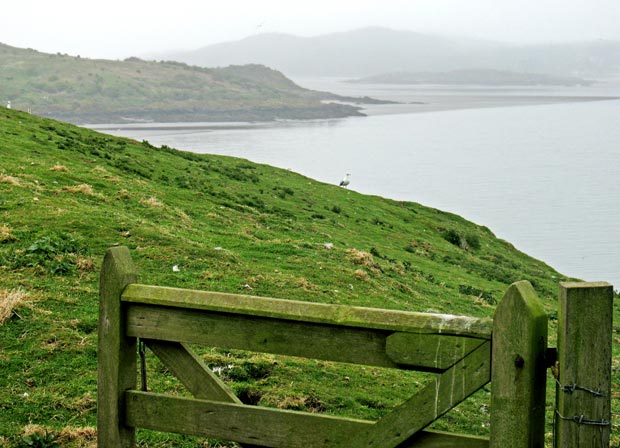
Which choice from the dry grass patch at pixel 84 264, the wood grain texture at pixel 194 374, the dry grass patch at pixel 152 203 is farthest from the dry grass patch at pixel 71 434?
the dry grass patch at pixel 152 203

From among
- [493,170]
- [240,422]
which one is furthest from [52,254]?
[493,170]

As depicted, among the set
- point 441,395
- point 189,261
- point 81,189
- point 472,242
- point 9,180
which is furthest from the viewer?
point 472,242

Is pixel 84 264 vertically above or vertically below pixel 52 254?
below

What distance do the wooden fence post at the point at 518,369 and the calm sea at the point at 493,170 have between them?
5493cm

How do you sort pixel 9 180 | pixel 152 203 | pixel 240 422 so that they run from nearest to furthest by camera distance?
pixel 240 422 → pixel 9 180 → pixel 152 203

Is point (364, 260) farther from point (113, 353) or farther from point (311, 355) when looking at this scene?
point (311, 355)

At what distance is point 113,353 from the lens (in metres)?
5.51

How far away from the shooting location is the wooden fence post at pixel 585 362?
4426mm

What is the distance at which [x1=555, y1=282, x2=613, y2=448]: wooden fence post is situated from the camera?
4426 millimetres

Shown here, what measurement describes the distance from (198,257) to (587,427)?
1344 centimetres

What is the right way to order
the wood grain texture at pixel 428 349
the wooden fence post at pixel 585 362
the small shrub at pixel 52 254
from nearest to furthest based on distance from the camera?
the wooden fence post at pixel 585 362 < the wood grain texture at pixel 428 349 < the small shrub at pixel 52 254

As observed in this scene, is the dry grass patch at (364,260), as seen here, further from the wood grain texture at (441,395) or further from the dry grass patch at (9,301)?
the wood grain texture at (441,395)

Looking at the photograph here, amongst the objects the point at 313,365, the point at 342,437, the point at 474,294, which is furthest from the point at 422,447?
the point at 474,294

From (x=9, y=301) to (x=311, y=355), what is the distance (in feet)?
26.0
